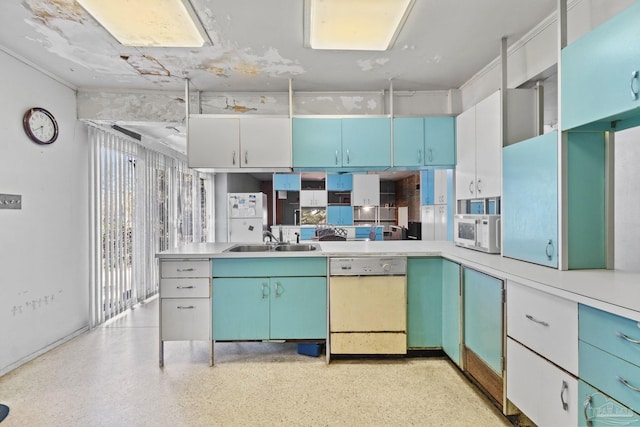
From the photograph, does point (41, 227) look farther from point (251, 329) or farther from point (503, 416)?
point (503, 416)

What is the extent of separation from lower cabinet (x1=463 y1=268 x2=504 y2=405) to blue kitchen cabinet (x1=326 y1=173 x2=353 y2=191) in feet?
19.3

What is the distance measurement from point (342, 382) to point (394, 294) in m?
0.81

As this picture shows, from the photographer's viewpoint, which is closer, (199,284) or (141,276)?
(199,284)

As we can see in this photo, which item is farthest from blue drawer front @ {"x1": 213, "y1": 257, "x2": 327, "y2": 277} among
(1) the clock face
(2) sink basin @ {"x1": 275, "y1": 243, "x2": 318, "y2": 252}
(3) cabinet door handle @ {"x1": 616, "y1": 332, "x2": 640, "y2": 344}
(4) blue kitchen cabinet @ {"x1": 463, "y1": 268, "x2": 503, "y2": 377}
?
(1) the clock face

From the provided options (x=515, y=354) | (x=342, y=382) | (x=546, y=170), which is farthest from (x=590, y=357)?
(x=342, y=382)

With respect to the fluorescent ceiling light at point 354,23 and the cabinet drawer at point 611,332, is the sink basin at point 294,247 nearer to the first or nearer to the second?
the fluorescent ceiling light at point 354,23

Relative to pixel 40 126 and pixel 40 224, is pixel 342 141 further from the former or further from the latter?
pixel 40 224

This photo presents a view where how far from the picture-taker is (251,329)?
265 cm

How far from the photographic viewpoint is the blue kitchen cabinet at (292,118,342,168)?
3107 mm

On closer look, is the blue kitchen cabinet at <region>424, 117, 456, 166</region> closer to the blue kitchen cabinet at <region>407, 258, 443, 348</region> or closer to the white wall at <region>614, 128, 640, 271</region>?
the blue kitchen cabinet at <region>407, 258, 443, 348</region>

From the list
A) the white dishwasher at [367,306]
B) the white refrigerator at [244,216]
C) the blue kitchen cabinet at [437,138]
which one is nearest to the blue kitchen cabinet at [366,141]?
the blue kitchen cabinet at [437,138]

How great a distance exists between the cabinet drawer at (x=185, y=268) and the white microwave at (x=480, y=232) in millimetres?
2239

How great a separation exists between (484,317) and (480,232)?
0.72 meters

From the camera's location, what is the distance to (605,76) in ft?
4.82
